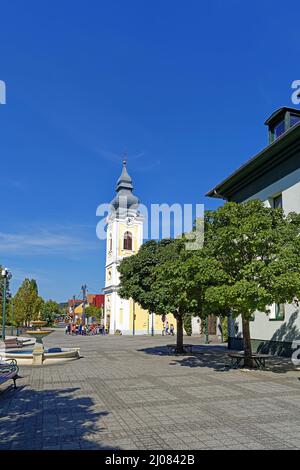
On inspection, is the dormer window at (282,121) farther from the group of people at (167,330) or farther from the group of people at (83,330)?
the group of people at (83,330)

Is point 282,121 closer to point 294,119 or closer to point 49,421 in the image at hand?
point 294,119

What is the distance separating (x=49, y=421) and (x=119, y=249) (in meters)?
48.6

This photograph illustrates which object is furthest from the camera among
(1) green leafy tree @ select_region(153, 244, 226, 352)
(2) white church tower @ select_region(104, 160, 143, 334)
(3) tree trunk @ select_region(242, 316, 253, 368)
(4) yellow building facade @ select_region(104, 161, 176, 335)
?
(2) white church tower @ select_region(104, 160, 143, 334)

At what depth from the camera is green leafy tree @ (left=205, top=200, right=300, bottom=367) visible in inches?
485

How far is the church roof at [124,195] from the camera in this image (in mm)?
60781

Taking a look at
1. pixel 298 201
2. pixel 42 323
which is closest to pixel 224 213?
pixel 298 201

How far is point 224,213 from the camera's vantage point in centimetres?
1409

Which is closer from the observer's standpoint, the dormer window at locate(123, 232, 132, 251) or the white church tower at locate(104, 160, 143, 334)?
the white church tower at locate(104, 160, 143, 334)

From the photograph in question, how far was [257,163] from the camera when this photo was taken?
66.0 ft

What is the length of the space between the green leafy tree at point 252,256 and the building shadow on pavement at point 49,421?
17.5 ft

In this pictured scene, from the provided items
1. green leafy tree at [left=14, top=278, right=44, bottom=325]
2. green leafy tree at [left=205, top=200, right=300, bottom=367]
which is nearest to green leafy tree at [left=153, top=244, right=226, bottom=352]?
green leafy tree at [left=205, top=200, right=300, bottom=367]

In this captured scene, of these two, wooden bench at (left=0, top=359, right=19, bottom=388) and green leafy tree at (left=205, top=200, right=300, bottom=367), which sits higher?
green leafy tree at (left=205, top=200, right=300, bottom=367)

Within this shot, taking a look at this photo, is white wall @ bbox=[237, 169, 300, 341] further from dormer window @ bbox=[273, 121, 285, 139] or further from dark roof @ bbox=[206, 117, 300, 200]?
dormer window @ bbox=[273, 121, 285, 139]
